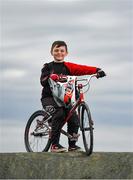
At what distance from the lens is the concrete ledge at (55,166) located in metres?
9.98

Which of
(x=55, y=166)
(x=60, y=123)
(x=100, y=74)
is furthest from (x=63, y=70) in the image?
(x=55, y=166)

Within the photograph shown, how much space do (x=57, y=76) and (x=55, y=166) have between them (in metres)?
1.42

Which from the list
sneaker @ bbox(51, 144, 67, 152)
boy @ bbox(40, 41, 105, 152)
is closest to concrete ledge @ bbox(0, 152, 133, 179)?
sneaker @ bbox(51, 144, 67, 152)

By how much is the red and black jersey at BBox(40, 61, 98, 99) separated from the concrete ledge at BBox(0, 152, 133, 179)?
1.18 metres

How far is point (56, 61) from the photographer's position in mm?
10477

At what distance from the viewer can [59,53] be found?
411 inches

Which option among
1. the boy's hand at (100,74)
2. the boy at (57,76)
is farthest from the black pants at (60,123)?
the boy's hand at (100,74)

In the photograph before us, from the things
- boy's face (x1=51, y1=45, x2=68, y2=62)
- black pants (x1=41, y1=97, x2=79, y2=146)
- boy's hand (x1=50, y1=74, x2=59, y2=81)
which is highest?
boy's face (x1=51, y1=45, x2=68, y2=62)

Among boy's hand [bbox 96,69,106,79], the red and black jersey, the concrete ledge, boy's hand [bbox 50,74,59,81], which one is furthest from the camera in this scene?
the red and black jersey

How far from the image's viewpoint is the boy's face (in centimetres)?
1044

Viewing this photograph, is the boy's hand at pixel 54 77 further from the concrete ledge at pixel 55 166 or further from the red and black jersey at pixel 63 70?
the concrete ledge at pixel 55 166

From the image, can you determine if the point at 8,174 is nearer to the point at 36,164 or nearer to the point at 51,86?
the point at 36,164

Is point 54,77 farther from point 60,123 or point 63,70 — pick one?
point 60,123

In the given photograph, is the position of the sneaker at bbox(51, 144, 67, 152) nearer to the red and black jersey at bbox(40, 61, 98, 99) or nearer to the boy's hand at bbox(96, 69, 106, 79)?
the red and black jersey at bbox(40, 61, 98, 99)
